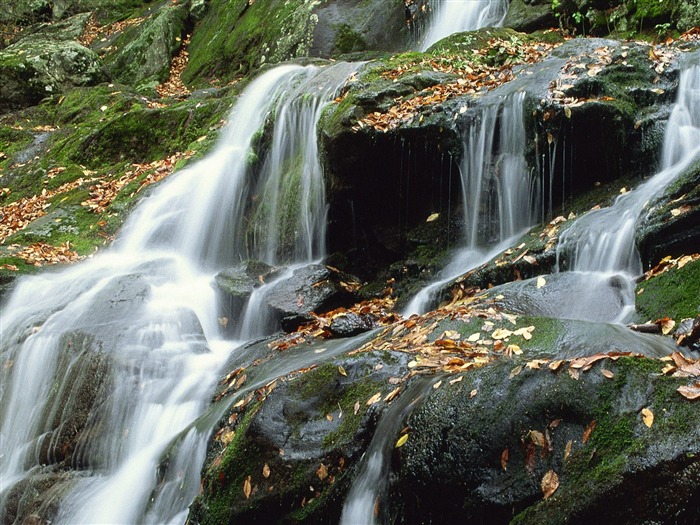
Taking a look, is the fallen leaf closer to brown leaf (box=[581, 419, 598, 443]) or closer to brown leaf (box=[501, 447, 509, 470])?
brown leaf (box=[581, 419, 598, 443])

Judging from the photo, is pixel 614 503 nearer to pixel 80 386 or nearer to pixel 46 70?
pixel 80 386

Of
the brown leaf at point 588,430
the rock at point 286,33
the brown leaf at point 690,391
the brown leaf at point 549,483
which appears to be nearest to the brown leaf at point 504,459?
the brown leaf at point 549,483

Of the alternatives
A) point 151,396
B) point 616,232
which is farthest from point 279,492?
point 616,232

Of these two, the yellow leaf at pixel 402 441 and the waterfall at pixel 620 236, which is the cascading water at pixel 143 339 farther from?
the waterfall at pixel 620 236

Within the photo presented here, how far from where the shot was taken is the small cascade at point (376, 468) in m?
3.50

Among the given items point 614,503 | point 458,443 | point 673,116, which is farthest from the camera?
point 673,116

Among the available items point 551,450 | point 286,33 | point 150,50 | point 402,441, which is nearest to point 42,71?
point 150,50

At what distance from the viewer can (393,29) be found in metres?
14.7

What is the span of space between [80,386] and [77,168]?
7.34 meters

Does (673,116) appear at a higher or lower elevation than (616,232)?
higher

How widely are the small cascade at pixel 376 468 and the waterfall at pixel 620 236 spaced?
2.26 meters

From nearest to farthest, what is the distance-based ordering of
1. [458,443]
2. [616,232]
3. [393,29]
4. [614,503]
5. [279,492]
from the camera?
1. [614,503]
2. [458,443]
3. [279,492]
4. [616,232]
5. [393,29]

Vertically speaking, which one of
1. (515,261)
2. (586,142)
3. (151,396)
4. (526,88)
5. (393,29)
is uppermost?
(393,29)

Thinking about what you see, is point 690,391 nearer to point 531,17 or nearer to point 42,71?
point 531,17
